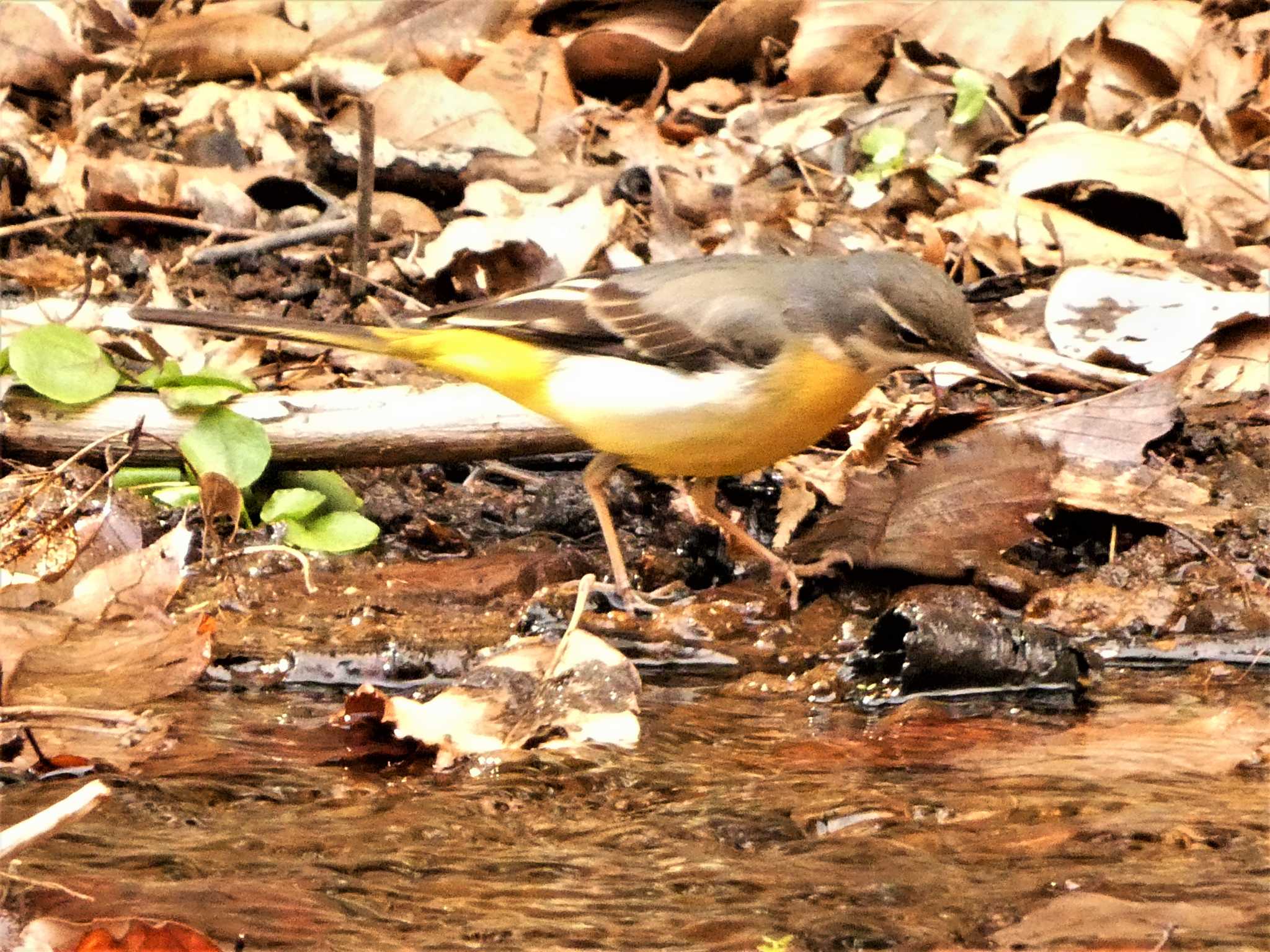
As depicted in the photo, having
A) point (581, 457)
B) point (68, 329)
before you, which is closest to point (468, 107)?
point (581, 457)

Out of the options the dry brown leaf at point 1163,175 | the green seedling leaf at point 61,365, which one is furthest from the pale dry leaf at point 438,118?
the green seedling leaf at point 61,365

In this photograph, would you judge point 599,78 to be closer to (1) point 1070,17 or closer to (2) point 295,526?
(1) point 1070,17

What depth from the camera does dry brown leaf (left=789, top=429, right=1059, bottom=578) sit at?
5.51 meters

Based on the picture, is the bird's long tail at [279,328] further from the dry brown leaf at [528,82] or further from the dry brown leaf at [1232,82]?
the dry brown leaf at [1232,82]

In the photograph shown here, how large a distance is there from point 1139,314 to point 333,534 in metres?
3.39

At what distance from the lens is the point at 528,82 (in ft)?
31.4

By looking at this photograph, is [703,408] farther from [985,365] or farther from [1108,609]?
[1108,609]

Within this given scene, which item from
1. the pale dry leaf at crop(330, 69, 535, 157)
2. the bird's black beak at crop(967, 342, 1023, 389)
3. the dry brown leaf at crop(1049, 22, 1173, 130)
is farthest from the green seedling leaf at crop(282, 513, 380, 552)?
the dry brown leaf at crop(1049, 22, 1173, 130)

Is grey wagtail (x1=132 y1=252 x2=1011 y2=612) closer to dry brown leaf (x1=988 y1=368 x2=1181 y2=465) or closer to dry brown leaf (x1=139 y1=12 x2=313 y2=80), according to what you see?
dry brown leaf (x1=988 y1=368 x2=1181 y2=465)

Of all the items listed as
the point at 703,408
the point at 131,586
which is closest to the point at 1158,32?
the point at 703,408

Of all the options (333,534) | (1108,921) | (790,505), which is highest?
(1108,921)

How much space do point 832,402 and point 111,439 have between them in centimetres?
238

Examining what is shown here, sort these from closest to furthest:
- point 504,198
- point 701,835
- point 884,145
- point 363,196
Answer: point 701,835 < point 363,196 < point 504,198 < point 884,145

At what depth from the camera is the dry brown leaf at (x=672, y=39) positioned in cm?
962
